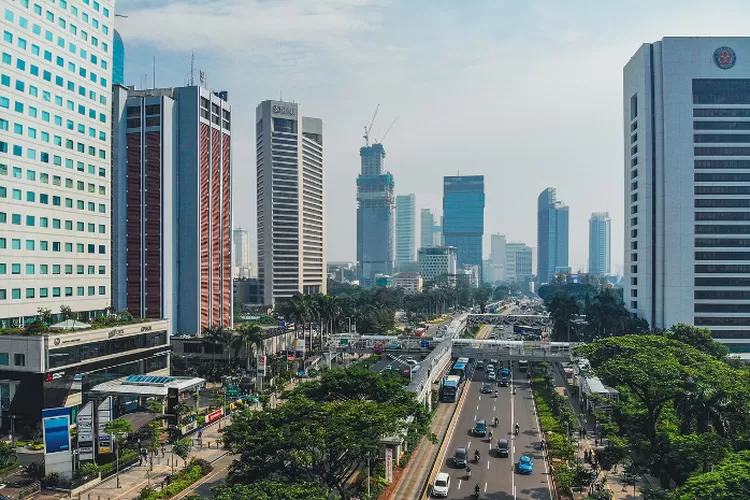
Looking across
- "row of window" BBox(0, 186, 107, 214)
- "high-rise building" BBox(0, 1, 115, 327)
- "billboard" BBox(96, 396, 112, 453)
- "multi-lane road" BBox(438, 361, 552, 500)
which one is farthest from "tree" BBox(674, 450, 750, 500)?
"row of window" BBox(0, 186, 107, 214)

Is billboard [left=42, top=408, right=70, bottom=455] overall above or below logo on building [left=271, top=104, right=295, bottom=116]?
below

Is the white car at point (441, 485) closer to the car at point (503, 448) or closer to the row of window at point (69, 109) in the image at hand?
the car at point (503, 448)

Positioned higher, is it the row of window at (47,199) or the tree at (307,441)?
the row of window at (47,199)

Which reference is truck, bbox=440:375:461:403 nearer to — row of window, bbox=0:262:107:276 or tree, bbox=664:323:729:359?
tree, bbox=664:323:729:359

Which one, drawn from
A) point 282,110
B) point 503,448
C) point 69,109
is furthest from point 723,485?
point 282,110

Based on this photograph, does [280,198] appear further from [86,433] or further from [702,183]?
[86,433]

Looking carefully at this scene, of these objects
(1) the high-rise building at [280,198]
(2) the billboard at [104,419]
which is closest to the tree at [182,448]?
(2) the billboard at [104,419]
